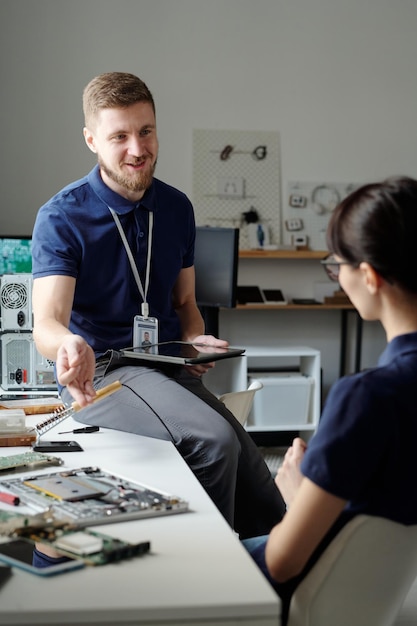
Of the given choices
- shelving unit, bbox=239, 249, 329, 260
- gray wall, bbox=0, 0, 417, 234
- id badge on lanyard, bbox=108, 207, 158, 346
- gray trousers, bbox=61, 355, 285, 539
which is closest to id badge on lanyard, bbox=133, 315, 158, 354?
id badge on lanyard, bbox=108, 207, 158, 346

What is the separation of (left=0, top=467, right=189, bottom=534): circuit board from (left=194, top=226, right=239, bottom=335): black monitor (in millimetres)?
2722

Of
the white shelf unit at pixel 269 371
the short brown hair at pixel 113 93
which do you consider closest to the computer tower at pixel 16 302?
the short brown hair at pixel 113 93

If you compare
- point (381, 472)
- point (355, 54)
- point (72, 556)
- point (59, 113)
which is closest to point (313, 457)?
point (381, 472)

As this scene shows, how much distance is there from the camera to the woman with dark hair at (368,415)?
42.3 inches

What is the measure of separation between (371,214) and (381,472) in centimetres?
35

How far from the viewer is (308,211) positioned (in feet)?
17.6

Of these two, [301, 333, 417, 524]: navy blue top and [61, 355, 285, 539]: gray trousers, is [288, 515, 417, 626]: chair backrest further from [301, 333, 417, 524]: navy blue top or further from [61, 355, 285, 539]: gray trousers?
[61, 355, 285, 539]: gray trousers

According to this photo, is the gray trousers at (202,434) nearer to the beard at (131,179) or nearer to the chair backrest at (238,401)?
the chair backrest at (238,401)

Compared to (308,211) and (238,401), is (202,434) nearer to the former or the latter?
(238,401)

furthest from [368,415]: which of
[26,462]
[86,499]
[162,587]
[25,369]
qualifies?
[25,369]

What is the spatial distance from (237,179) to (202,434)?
365 cm

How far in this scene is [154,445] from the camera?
5.63 feet

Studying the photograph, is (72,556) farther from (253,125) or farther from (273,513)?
(253,125)

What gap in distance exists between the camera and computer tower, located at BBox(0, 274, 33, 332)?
272 cm
